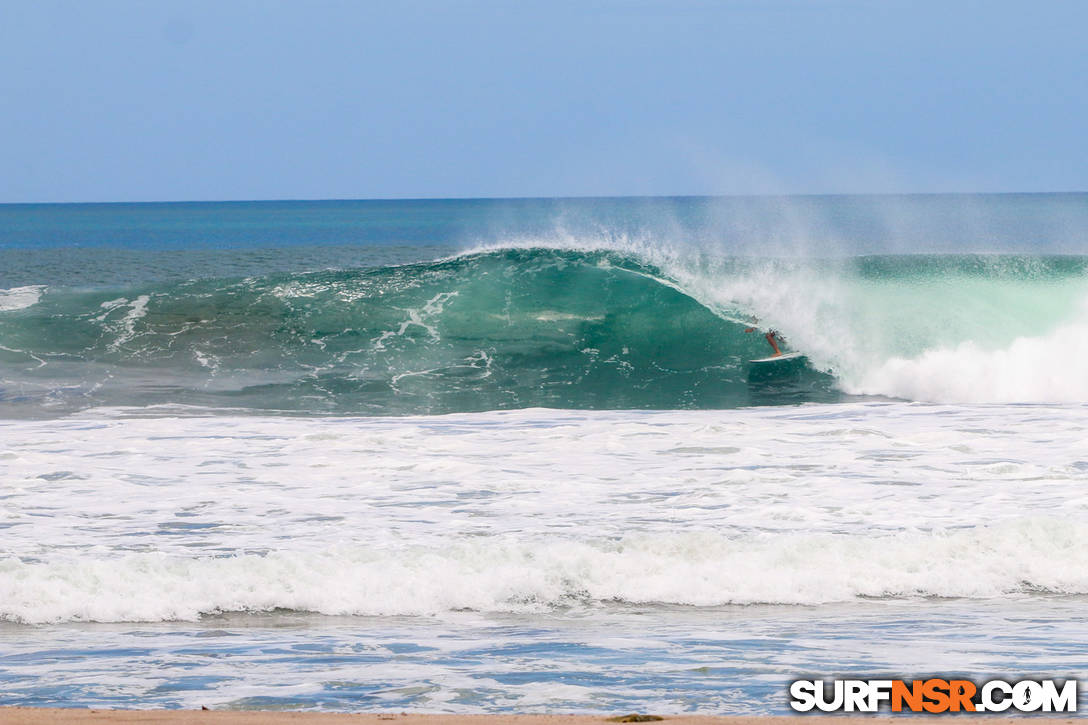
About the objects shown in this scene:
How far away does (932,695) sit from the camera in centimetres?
439

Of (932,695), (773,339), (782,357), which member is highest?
(773,339)

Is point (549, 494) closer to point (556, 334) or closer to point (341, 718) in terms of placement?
point (341, 718)

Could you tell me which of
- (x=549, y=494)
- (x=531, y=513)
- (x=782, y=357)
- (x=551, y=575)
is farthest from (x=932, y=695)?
(x=782, y=357)

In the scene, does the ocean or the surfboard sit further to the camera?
the surfboard

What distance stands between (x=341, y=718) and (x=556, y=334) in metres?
14.1

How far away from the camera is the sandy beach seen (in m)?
3.92

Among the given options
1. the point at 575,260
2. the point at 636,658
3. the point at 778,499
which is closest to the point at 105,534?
the point at 636,658

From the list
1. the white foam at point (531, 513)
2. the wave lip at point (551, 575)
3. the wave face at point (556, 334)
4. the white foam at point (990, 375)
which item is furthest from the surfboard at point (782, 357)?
the wave lip at point (551, 575)

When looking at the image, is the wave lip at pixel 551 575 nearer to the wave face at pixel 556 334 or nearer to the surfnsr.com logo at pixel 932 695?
the surfnsr.com logo at pixel 932 695

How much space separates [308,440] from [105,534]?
3.21 meters

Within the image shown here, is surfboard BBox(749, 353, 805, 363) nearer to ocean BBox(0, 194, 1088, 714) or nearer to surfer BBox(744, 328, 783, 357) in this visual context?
surfer BBox(744, 328, 783, 357)

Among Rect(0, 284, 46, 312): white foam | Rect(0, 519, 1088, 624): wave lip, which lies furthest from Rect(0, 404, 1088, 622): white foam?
Rect(0, 284, 46, 312): white foam

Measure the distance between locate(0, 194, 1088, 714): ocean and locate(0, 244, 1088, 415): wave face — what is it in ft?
0.25

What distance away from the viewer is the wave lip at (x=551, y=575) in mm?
6156
